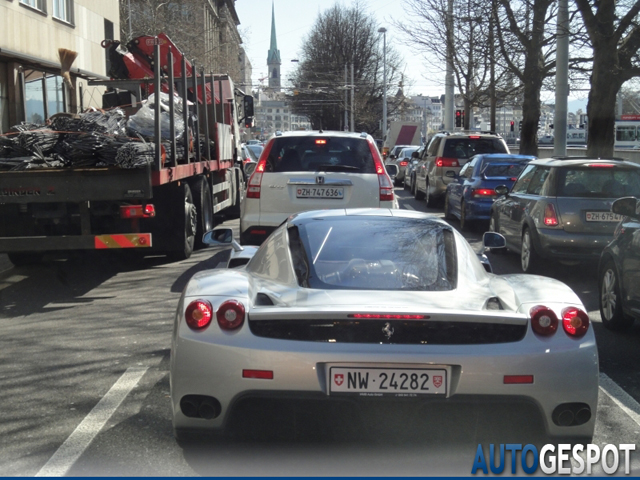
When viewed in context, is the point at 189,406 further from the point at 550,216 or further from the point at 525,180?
the point at 525,180

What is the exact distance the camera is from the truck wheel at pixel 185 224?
1100 cm

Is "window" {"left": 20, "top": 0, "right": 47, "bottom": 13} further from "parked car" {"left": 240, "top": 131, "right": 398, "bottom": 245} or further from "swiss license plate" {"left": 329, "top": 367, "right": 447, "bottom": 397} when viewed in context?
"swiss license plate" {"left": 329, "top": 367, "right": 447, "bottom": 397}

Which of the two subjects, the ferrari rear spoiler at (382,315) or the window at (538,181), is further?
the window at (538,181)

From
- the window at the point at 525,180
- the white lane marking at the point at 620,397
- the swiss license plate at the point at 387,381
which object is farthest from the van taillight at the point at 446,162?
the swiss license plate at the point at 387,381

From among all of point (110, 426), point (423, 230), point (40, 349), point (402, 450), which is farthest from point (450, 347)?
point (40, 349)

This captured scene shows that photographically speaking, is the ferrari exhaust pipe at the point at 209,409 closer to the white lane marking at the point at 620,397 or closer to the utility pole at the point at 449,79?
the white lane marking at the point at 620,397

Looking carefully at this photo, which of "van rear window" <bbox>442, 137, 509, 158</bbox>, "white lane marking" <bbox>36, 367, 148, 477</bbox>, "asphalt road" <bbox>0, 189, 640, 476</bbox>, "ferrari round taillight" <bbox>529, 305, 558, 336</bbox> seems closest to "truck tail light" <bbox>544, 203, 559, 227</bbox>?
"asphalt road" <bbox>0, 189, 640, 476</bbox>

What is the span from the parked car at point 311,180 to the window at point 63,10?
15778 mm

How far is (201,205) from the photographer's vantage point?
477 inches

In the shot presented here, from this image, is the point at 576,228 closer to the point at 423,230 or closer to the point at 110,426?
the point at 423,230

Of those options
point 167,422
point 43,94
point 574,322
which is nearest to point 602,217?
point 574,322

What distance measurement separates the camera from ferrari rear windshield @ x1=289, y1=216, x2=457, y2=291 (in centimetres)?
448

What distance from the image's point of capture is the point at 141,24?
41.2 m

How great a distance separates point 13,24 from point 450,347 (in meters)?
19.5
